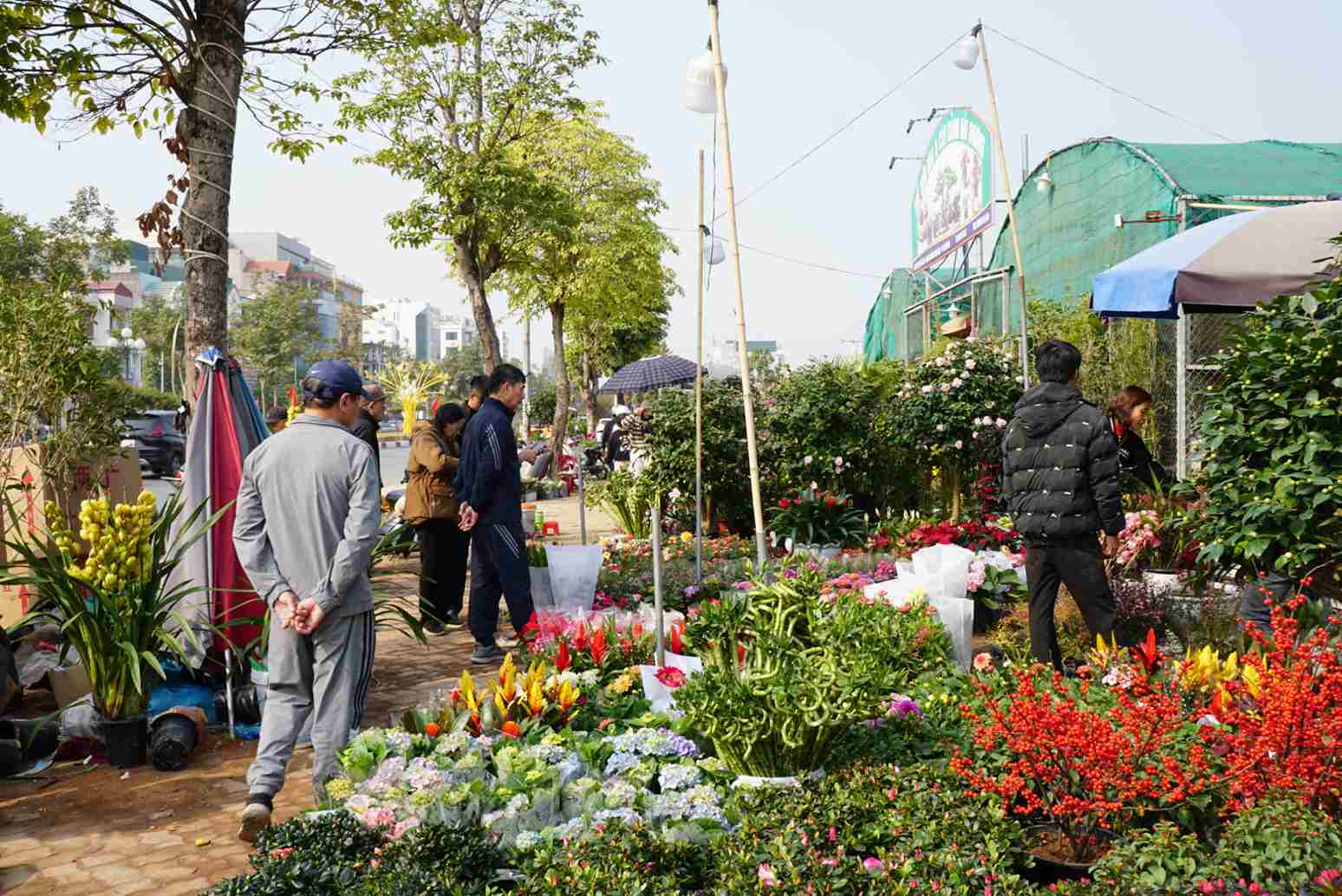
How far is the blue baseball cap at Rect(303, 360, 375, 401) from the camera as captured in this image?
4.27 metres

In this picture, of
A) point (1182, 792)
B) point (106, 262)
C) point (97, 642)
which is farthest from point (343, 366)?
point (106, 262)

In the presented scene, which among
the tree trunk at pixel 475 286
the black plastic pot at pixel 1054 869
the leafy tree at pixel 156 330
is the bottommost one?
the black plastic pot at pixel 1054 869

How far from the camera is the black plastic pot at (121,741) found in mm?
5078

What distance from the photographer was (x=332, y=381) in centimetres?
428

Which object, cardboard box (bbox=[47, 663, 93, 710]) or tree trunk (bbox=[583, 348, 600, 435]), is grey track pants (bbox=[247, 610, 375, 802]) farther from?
tree trunk (bbox=[583, 348, 600, 435])

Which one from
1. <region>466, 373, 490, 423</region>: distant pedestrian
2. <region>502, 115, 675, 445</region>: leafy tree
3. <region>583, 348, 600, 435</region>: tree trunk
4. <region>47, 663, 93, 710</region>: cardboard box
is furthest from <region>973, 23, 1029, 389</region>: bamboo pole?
<region>583, 348, 600, 435</region>: tree trunk

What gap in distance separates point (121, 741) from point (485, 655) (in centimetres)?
225

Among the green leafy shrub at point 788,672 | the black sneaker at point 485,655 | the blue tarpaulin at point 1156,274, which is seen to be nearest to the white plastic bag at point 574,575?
the black sneaker at point 485,655

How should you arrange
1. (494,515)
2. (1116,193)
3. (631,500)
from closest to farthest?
1. (494,515)
2. (631,500)
3. (1116,193)

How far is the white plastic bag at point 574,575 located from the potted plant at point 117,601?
7.65 feet

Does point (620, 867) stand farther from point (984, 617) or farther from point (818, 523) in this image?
point (818, 523)

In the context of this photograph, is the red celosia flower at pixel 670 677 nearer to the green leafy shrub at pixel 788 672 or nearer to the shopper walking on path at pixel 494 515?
the green leafy shrub at pixel 788 672

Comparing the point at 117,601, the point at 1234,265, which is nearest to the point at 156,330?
the point at 117,601

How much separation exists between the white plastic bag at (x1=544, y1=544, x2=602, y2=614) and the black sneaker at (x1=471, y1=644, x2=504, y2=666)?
0.53 metres
